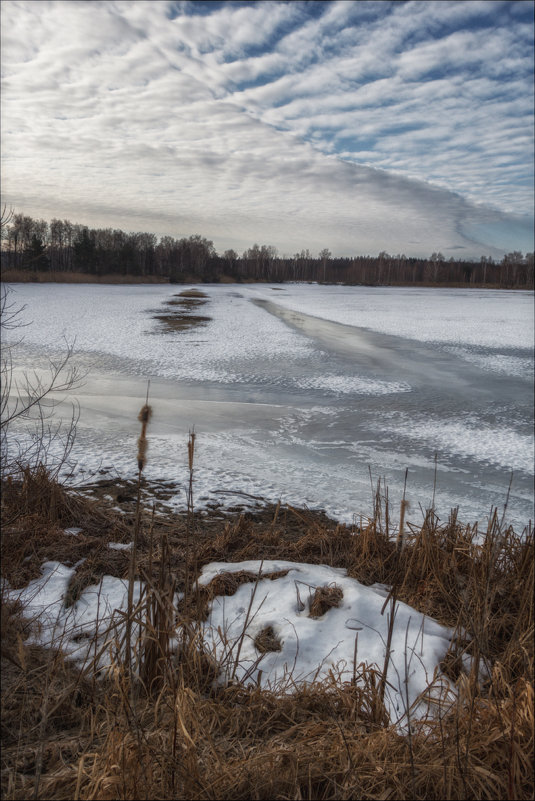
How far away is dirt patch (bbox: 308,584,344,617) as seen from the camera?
11.1 feet

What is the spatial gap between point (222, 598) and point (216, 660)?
898 mm

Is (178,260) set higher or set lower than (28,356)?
higher

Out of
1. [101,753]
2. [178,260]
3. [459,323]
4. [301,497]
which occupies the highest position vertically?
[178,260]

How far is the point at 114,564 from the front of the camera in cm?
393

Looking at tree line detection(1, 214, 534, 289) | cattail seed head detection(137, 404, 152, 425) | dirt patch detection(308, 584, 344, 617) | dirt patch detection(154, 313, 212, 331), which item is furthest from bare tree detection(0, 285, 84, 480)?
tree line detection(1, 214, 534, 289)

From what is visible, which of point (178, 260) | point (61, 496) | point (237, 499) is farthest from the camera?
point (178, 260)

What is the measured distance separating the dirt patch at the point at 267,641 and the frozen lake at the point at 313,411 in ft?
8.16

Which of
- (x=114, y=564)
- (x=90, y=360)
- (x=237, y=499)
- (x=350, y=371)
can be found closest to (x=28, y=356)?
(x=90, y=360)

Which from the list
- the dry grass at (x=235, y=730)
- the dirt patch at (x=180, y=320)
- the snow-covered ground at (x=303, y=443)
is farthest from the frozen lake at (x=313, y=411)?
the dry grass at (x=235, y=730)

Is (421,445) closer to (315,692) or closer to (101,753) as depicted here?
(315,692)

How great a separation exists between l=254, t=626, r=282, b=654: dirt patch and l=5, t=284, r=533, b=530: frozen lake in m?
2.49

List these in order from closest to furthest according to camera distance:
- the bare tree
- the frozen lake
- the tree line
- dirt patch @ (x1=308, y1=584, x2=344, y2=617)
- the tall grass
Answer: the tall grass < dirt patch @ (x1=308, y1=584, x2=344, y2=617) < the bare tree < the frozen lake < the tree line

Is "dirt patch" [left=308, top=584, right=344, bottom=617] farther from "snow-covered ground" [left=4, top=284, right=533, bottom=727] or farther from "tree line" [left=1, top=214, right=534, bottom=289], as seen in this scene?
"tree line" [left=1, top=214, right=534, bottom=289]

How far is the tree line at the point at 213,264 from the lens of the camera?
267ft
